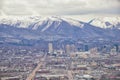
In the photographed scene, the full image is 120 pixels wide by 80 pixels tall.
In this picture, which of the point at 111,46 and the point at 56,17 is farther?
the point at 56,17

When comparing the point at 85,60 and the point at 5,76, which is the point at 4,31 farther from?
the point at 5,76

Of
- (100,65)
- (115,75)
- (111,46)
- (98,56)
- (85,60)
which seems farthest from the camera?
(111,46)

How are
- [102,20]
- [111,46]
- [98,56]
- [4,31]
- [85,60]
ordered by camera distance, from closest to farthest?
[85,60] < [98,56] < [111,46] < [4,31] < [102,20]

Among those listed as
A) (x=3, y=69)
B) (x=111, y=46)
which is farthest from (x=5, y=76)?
(x=111, y=46)

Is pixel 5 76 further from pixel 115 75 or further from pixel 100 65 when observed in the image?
pixel 100 65

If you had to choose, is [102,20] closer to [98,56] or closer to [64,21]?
[64,21]

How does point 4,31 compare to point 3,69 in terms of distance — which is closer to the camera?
point 3,69

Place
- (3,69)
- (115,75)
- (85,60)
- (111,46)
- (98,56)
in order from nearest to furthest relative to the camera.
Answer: (115,75)
(3,69)
(85,60)
(98,56)
(111,46)

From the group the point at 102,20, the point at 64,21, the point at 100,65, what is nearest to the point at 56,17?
the point at 64,21

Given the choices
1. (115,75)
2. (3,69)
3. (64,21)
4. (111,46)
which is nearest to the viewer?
(115,75)
